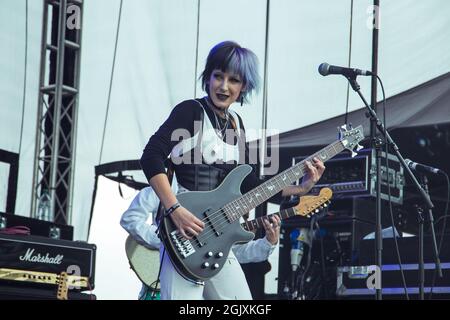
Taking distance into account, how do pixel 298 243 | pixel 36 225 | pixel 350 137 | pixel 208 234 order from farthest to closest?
pixel 298 243 → pixel 36 225 → pixel 350 137 → pixel 208 234

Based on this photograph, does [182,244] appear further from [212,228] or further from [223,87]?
[223,87]

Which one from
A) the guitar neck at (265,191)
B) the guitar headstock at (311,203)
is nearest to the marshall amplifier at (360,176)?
the guitar headstock at (311,203)

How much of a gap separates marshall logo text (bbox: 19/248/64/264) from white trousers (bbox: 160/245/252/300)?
1.41 meters

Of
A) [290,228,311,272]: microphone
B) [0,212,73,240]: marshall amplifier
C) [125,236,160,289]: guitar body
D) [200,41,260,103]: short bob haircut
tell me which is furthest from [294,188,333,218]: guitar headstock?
[0,212,73,240]: marshall amplifier

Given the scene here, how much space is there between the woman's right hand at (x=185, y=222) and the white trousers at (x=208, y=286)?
0.14 m

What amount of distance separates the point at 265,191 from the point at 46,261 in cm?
162

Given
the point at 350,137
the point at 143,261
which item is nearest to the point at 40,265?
the point at 143,261

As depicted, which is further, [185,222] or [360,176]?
[360,176]

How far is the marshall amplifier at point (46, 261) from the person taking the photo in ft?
15.8

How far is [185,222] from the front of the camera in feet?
11.9

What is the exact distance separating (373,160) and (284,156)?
107 centimetres

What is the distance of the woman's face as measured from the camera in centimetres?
393
